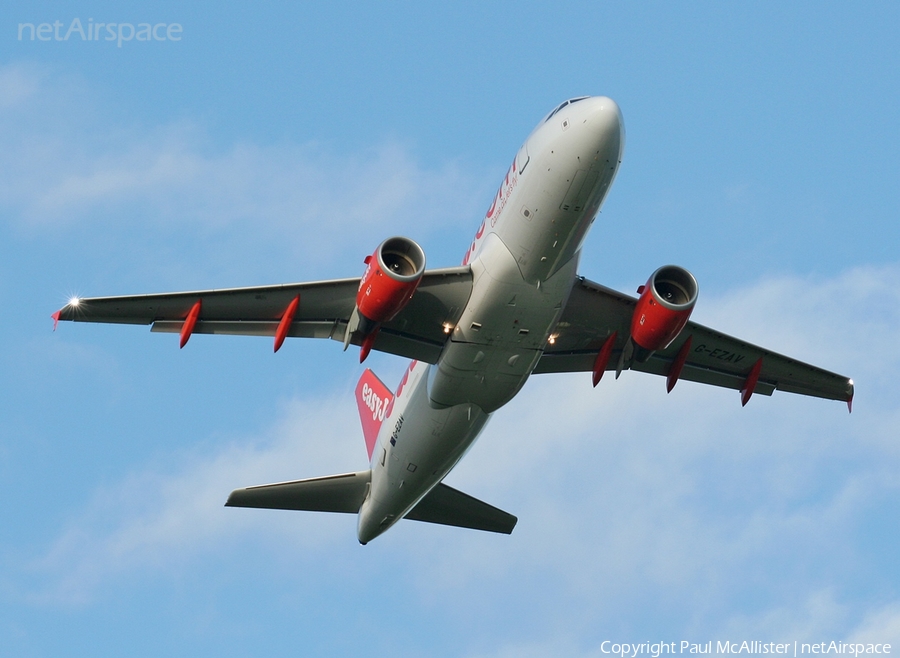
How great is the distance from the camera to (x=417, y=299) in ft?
96.2

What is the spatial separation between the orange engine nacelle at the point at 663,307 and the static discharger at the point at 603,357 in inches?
79.2

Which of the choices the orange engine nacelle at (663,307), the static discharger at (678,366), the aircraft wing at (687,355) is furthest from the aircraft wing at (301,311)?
the static discharger at (678,366)

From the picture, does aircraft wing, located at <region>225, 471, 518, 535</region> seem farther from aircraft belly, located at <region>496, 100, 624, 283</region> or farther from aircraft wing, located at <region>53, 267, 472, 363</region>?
aircraft belly, located at <region>496, 100, 624, 283</region>

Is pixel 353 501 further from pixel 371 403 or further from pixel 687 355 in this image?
pixel 687 355

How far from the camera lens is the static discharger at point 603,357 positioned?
31.8 m

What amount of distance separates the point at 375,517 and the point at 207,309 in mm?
8705

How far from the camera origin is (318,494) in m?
35.9

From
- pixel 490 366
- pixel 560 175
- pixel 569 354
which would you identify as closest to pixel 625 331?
pixel 569 354

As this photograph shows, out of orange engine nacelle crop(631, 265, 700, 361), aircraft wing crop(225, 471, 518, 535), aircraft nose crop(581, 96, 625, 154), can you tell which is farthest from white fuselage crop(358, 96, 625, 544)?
aircraft wing crop(225, 471, 518, 535)

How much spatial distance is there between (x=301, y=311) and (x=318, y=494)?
8054 mm

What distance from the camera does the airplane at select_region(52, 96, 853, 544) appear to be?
26.8 metres

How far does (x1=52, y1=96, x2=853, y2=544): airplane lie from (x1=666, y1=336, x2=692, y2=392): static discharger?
0.13ft

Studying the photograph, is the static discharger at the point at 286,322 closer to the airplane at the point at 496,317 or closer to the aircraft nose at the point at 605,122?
the airplane at the point at 496,317

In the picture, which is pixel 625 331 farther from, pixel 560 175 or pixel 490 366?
pixel 560 175
